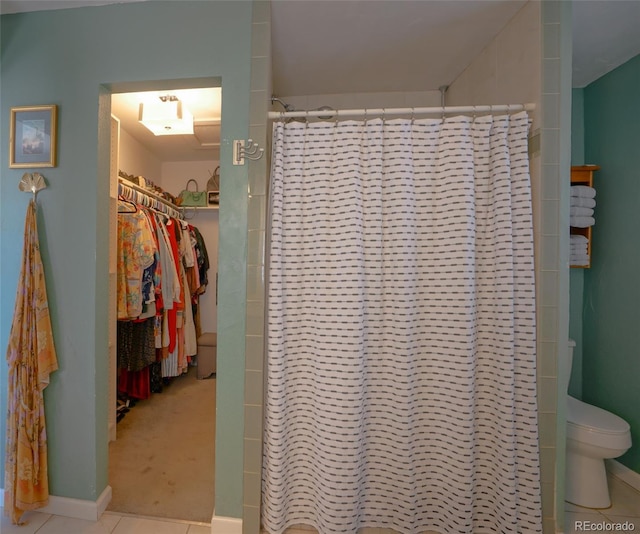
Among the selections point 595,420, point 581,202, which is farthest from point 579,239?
point 595,420

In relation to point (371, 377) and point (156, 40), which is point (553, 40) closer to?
point (371, 377)

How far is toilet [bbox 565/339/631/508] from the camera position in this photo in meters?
1.42

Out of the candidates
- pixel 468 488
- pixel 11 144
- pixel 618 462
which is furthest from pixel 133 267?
pixel 618 462

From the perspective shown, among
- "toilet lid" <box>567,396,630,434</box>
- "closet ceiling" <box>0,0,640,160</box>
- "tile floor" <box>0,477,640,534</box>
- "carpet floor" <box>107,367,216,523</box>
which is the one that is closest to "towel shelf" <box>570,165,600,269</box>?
"closet ceiling" <box>0,0,640,160</box>

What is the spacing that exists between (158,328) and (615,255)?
10.8 feet

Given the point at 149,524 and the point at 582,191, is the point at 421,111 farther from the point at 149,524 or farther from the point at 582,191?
the point at 149,524

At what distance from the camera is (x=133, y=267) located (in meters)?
2.01

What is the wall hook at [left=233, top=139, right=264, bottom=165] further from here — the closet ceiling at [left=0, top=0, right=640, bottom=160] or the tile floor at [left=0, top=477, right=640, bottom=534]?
the tile floor at [left=0, top=477, right=640, bottom=534]

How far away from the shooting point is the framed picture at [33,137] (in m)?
1.36

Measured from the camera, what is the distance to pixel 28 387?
4.28 feet

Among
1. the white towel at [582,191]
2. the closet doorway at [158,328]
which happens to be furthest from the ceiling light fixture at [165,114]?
the white towel at [582,191]

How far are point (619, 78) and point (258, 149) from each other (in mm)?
2274

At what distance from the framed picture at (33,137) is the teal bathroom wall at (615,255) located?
3.16m

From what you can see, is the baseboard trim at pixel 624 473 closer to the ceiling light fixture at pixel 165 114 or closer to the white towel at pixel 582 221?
the white towel at pixel 582 221
